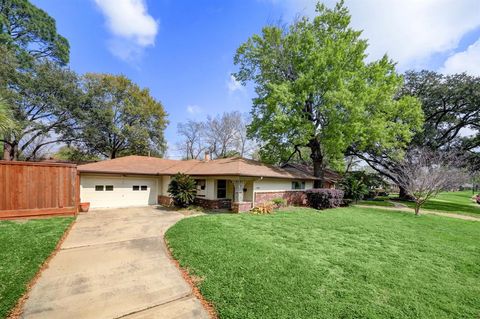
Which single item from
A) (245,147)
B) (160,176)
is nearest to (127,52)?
(160,176)

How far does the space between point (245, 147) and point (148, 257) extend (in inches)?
1224

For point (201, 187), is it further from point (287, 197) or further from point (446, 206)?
point (446, 206)

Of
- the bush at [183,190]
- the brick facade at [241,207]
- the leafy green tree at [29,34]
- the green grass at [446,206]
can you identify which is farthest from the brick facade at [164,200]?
the leafy green tree at [29,34]

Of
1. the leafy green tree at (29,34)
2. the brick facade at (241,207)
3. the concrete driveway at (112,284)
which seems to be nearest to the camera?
the concrete driveway at (112,284)

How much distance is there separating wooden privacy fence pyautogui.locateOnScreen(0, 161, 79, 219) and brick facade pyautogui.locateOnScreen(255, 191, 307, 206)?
31.9 ft

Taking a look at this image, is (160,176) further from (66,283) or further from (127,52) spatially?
(66,283)

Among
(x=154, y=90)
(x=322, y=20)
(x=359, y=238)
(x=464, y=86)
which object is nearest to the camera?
(x=359, y=238)

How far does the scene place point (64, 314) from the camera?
3.41m

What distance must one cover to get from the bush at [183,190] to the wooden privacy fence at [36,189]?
189 inches

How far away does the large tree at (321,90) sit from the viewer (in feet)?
54.1

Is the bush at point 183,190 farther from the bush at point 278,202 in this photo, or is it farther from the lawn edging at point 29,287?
the lawn edging at point 29,287

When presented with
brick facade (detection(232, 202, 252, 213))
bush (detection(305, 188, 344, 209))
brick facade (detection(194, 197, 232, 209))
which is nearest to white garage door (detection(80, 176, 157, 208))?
brick facade (detection(194, 197, 232, 209))

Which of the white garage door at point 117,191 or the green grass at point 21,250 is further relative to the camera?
the white garage door at point 117,191

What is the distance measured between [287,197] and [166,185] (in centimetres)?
860
